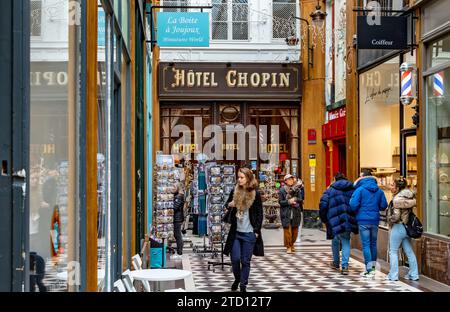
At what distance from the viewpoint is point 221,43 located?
24.4m

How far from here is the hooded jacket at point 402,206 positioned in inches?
453

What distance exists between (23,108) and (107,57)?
3024 millimetres

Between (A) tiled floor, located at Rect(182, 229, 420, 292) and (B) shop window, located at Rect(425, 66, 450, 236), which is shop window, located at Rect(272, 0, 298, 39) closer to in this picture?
(A) tiled floor, located at Rect(182, 229, 420, 292)

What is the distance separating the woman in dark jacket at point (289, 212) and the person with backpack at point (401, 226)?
15.6 ft

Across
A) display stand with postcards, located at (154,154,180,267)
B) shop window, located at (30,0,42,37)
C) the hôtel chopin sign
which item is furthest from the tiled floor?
shop window, located at (30,0,42,37)

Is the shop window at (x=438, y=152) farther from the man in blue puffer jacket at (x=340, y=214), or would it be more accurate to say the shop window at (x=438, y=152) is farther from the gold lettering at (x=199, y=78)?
the gold lettering at (x=199, y=78)

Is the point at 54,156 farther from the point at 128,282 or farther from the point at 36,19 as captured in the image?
the point at 128,282

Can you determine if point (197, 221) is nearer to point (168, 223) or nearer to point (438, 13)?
point (168, 223)

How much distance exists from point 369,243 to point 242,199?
127 inches

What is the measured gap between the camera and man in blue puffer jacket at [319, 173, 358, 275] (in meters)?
12.7

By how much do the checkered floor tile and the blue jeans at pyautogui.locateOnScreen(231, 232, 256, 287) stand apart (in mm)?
348

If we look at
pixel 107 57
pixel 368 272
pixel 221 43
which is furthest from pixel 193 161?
pixel 107 57

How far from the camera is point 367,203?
12359 mm

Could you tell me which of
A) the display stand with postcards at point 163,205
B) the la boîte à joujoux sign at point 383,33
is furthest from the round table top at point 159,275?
the la boîte à joujoux sign at point 383,33
